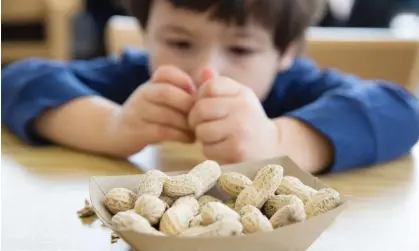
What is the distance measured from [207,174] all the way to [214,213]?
0.28ft

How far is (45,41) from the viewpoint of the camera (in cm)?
291

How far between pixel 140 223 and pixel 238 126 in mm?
282

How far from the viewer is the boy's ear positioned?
97 cm

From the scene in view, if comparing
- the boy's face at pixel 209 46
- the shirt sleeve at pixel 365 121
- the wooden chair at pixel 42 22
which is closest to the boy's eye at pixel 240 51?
the boy's face at pixel 209 46

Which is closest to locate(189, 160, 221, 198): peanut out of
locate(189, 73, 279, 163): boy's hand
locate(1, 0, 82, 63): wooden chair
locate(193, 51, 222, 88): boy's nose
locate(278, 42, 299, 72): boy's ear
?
locate(189, 73, 279, 163): boy's hand

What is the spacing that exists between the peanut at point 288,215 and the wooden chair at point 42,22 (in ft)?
8.12

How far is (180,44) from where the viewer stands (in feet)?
2.89

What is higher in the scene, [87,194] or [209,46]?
[209,46]

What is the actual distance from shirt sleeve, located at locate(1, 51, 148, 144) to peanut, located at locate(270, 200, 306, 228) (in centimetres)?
43

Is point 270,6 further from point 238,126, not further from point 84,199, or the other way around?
point 84,199

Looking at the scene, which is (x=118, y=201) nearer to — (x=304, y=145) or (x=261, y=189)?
(x=261, y=189)

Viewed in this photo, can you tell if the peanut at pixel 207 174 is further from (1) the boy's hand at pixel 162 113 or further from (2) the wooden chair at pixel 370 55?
(2) the wooden chair at pixel 370 55

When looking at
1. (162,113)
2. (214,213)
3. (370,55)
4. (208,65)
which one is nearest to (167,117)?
(162,113)

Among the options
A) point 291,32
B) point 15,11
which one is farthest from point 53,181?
point 15,11
